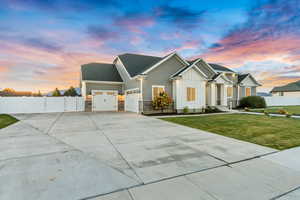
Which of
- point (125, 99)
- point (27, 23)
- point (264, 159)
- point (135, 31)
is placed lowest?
point (264, 159)

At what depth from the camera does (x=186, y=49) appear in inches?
644

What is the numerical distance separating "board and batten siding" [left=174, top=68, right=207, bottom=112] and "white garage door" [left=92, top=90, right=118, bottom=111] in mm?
7249

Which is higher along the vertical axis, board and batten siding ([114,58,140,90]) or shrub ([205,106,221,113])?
board and batten siding ([114,58,140,90])

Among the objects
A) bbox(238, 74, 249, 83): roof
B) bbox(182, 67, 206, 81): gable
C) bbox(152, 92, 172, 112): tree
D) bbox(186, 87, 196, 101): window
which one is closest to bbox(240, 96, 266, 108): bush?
bbox(238, 74, 249, 83): roof

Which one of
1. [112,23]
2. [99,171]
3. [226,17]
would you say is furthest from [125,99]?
[99,171]

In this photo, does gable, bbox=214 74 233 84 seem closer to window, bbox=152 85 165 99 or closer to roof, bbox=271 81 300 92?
window, bbox=152 85 165 99

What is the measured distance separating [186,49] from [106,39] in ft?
29.6

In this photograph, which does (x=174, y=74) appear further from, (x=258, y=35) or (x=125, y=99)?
(x=258, y=35)

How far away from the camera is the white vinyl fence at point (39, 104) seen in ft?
42.0

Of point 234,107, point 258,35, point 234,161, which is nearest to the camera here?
point 234,161

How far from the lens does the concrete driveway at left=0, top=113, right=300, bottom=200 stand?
6.79 ft

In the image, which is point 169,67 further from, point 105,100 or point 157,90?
point 105,100

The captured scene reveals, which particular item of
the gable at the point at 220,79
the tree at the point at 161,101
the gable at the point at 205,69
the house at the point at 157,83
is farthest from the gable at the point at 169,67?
the gable at the point at 220,79

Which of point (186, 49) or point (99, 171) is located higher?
point (186, 49)
